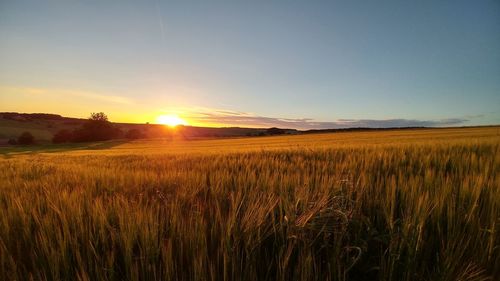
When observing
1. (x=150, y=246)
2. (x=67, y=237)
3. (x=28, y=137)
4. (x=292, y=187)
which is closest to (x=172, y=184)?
(x=292, y=187)

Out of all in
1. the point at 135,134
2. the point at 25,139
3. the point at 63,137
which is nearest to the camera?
the point at 25,139

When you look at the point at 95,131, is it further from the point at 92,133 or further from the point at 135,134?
the point at 135,134

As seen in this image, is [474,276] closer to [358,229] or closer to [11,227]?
[358,229]

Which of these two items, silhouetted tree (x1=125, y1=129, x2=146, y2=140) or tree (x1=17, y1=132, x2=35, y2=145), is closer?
tree (x1=17, y1=132, x2=35, y2=145)

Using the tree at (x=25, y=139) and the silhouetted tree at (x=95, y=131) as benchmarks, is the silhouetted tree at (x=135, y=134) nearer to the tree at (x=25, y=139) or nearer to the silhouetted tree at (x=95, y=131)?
the silhouetted tree at (x=95, y=131)

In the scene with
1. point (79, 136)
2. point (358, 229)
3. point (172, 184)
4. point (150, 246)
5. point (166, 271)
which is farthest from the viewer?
point (79, 136)

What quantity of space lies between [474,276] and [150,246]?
1.01 metres

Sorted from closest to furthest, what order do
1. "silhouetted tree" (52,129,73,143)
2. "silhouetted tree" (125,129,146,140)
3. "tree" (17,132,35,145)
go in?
"tree" (17,132,35,145) < "silhouetted tree" (52,129,73,143) < "silhouetted tree" (125,129,146,140)

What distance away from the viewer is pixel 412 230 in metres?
1.01

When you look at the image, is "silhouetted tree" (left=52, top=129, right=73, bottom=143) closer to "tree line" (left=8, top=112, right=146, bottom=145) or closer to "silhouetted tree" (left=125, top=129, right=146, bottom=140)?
"tree line" (left=8, top=112, right=146, bottom=145)

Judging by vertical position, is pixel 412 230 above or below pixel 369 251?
above

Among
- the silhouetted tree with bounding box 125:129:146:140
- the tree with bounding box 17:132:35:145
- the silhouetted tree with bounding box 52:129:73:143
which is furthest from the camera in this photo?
the silhouetted tree with bounding box 125:129:146:140

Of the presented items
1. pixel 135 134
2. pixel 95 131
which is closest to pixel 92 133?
pixel 95 131

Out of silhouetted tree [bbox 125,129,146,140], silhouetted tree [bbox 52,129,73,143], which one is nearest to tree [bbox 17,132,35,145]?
silhouetted tree [bbox 52,129,73,143]
